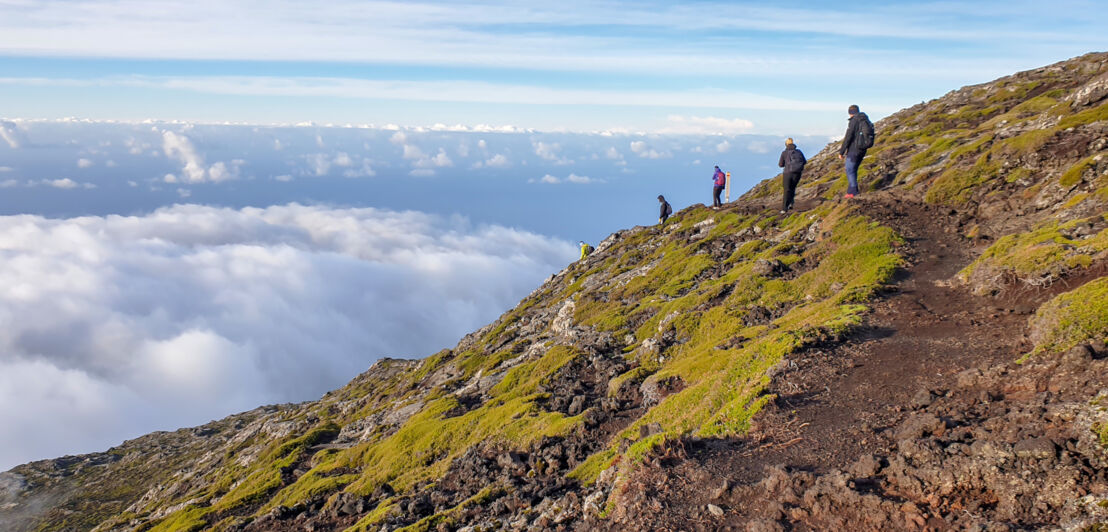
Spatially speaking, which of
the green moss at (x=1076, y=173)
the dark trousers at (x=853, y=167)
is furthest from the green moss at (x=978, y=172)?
the green moss at (x=1076, y=173)

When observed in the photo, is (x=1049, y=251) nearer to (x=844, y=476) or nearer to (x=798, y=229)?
(x=844, y=476)

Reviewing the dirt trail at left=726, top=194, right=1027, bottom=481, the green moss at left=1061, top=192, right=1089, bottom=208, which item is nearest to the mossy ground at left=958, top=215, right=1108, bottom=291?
the dirt trail at left=726, top=194, right=1027, bottom=481

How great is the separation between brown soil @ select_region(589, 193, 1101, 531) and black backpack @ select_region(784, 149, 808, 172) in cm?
1625

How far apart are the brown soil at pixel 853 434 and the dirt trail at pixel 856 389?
0.03m

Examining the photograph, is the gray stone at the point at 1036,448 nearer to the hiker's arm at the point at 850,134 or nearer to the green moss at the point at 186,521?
the hiker's arm at the point at 850,134

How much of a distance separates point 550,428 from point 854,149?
22.5 meters

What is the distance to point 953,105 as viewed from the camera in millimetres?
67750

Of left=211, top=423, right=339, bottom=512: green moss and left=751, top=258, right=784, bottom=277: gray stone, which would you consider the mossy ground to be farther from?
left=211, top=423, right=339, bottom=512: green moss

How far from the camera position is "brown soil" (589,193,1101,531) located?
9.53 meters

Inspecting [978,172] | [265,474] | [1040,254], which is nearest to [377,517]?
[1040,254]

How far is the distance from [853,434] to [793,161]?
2546 cm

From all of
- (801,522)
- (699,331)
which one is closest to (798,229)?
(699,331)

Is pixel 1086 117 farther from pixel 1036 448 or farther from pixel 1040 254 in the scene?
pixel 1036 448

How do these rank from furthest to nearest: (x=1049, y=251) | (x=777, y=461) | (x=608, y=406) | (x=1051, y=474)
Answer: (x=608, y=406) < (x=1049, y=251) < (x=777, y=461) < (x=1051, y=474)
